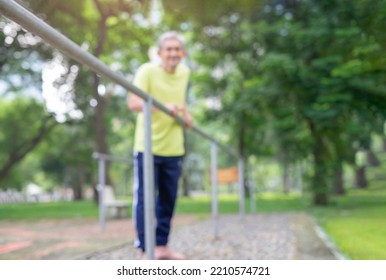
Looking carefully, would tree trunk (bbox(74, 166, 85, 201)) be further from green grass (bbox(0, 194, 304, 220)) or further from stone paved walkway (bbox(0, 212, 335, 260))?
stone paved walkway (bbox(0, 212, 335, 260))

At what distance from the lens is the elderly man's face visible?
1.27 metres

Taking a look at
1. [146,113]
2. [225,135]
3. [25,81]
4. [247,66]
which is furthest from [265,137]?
[146,113]

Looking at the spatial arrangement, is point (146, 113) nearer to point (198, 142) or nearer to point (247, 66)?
point (247, 66)

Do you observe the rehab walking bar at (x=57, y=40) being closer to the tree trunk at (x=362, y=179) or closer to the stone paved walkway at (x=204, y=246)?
the stone paved walkway at (x=204, y=246)

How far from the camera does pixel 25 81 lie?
4340mm

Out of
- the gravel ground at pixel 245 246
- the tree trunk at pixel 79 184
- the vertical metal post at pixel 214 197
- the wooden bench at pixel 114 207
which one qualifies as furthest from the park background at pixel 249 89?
the tree trunk at pixel 79 184

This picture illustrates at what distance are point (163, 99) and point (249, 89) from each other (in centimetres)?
321

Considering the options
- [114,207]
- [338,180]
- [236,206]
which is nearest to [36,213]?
[114,207]

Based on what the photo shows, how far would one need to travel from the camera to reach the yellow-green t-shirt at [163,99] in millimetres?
1257

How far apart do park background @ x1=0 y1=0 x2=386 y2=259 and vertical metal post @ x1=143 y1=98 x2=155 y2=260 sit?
16 cm

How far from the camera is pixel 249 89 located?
446cm

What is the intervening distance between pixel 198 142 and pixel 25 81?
23.5ft

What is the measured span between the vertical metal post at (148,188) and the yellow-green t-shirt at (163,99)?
0.36 feet

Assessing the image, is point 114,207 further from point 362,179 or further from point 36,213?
point 362,179
